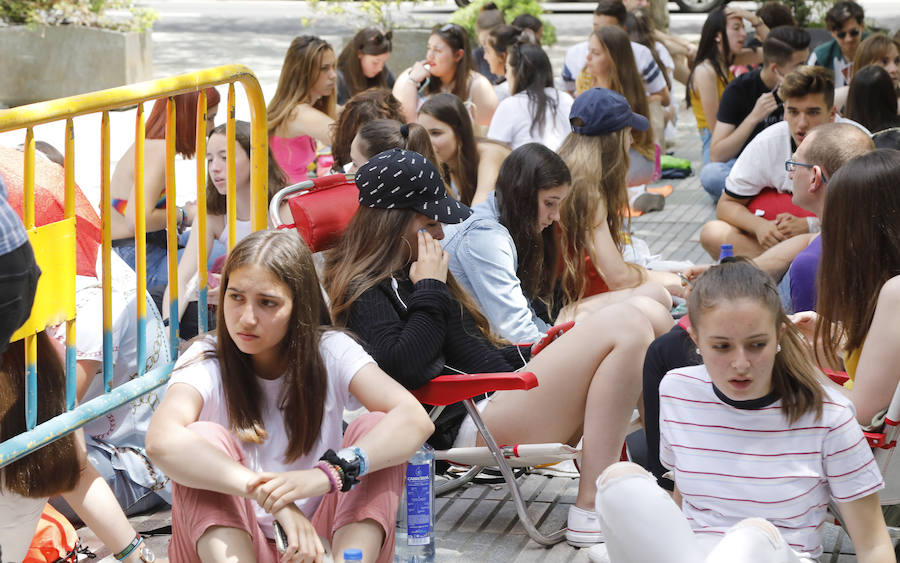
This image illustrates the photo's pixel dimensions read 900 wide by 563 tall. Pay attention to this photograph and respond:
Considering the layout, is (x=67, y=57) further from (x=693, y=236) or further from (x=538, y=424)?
(x=538, y=424)

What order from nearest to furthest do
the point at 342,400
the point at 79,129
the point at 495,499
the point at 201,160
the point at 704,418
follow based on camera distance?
the point at 704,418 < the point at 342,400 < the point at 201,160 < the point at 495,499 < the point at 79,129

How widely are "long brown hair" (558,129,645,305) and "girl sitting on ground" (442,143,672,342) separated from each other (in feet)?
1.13

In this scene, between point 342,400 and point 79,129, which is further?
point 79,129

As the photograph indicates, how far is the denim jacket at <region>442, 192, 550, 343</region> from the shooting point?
4484 mm

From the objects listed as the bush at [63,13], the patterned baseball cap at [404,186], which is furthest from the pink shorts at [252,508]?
the bush at [63,13]

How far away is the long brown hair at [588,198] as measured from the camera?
532cm

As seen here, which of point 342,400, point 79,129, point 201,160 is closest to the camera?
point 342,400

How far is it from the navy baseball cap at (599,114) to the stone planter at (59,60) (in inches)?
348

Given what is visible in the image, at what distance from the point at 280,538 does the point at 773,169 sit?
14.3 ft

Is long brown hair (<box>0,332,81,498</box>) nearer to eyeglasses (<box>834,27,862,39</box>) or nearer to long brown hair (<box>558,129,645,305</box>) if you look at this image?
long brown hair (<box>558,129,645,305</box>)

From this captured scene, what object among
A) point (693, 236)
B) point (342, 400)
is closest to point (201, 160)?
point (342, 400)

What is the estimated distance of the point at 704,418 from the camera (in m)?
3.12

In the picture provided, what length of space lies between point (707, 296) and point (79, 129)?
8694mm

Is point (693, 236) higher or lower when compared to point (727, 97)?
lower
